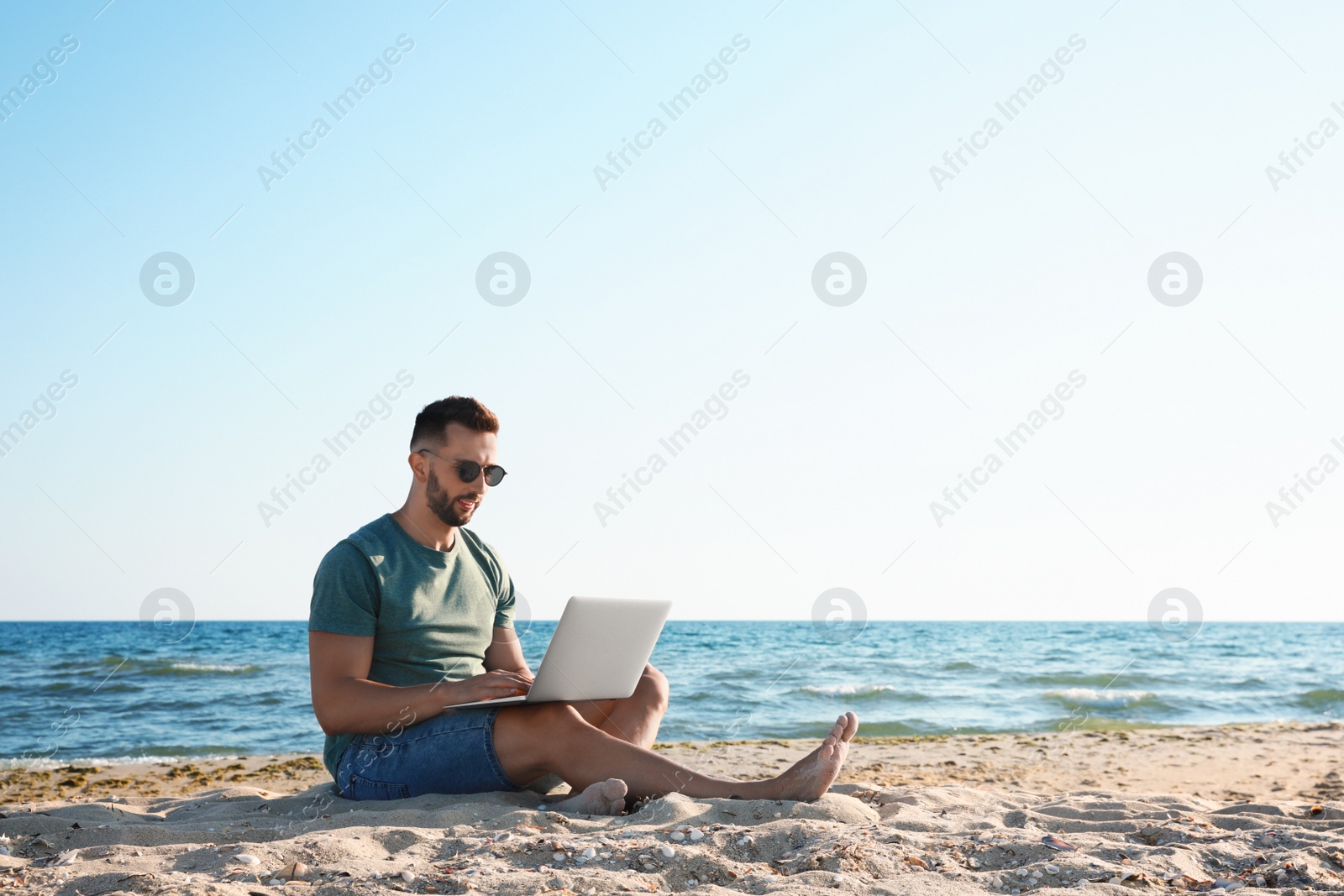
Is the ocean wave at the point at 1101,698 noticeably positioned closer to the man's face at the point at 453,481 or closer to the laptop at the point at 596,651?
the laptop at the point at 596,651

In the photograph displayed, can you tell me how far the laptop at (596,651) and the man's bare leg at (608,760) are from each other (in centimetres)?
10

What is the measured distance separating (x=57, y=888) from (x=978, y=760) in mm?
5425

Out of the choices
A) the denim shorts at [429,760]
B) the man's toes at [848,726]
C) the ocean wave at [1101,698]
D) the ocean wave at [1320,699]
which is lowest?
the denim shorts at [429,760]

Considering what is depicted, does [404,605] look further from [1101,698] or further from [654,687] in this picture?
[1101,698]

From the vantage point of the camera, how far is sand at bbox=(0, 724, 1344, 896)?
2.40 metres

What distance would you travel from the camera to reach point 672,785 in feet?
11.0

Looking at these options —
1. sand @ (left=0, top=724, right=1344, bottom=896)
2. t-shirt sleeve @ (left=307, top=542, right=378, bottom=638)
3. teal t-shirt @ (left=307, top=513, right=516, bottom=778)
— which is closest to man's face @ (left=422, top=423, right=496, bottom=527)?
teal t-shirt @ (left=307, top=513, right=516, bottom=778)

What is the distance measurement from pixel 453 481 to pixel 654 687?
1.22m

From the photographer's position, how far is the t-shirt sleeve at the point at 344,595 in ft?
10.8

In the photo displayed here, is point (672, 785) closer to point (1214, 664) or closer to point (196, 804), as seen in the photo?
point (196, 804)

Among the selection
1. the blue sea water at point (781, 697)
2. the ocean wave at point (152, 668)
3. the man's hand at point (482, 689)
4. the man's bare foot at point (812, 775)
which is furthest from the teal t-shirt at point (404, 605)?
the ocean wave at point (152, 668)

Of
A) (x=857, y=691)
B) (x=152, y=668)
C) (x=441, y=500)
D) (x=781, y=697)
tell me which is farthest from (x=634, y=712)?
(x=152, y=668)

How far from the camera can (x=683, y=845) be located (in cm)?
274

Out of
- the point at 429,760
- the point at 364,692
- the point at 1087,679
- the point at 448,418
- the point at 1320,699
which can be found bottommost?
the point at 429,760
